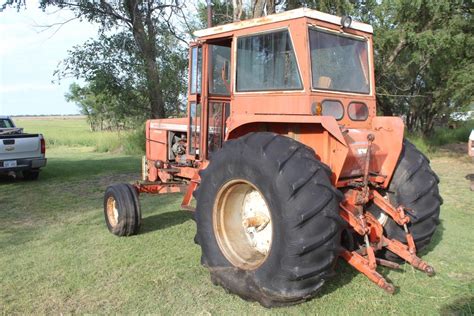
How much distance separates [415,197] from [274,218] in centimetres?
160

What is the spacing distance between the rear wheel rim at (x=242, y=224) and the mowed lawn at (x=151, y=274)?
38 cm

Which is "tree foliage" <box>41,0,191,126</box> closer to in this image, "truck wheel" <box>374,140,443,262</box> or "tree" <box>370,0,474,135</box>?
"tree" <box>370,0,474,135</box>

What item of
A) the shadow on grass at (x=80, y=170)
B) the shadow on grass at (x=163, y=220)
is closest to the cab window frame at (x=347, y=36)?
the shadow on grass at (x=163, y=220)

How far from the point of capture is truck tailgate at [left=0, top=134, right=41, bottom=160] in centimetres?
992

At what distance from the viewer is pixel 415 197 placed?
4.12m

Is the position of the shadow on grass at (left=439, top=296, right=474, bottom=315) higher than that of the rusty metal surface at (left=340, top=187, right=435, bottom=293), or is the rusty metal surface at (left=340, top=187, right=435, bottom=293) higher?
the rusty metal surface at (left=340, top=187, right=435, bottom=293)

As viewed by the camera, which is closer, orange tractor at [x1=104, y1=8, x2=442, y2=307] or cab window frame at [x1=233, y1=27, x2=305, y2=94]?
orange tractor at [x1=104, y1=8, x2=442, y2=307]

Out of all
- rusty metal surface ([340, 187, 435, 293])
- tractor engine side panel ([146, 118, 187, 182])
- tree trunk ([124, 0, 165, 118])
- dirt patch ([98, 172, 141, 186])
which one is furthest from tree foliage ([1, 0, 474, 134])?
rusty metal surface ([340, 187, 435, 293])

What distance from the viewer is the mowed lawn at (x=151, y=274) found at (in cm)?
364

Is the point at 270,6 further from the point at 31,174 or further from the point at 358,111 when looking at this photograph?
the point at 358,111

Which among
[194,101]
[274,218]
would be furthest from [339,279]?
[194,101]

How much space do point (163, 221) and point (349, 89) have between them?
3386 mm

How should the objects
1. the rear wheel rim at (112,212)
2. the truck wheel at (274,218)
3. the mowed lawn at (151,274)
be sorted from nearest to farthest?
1. the truck wheel at (274,218)
2. the mowed lawn at (151,274)
3. the rear wheel rim at (112,212)

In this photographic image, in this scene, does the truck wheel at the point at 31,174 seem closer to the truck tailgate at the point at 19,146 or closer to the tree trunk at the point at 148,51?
the truck tailgate at the point at 19,146
